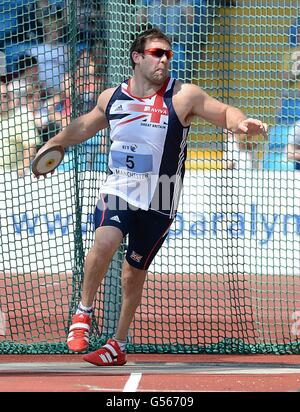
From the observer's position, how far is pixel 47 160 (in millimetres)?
7793

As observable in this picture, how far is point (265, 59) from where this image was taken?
33.3 ft

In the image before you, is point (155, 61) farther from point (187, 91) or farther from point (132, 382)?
point (132, 382)

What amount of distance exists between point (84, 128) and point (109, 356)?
1.70 metres

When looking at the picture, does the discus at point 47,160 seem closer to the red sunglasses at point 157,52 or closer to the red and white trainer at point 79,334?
the red sunglasses at point 157,52

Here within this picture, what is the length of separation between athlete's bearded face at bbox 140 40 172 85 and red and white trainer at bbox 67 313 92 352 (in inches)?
69.4

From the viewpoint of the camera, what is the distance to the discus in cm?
775

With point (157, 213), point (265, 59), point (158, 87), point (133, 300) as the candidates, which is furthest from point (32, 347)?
point (265, 59)

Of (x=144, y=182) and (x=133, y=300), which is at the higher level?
(x=144, y=182)

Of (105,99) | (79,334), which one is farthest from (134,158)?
(79,334)

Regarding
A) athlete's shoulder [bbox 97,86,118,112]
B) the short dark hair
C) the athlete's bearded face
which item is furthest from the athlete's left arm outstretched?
athlete's shoulder [bbox 97,86,118,112]

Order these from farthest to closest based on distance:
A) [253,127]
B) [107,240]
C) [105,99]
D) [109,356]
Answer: [109,356]
[105,99]
[107,240]
[253,127]

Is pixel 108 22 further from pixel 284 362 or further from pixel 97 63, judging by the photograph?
pixel 284 362

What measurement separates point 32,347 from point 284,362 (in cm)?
214

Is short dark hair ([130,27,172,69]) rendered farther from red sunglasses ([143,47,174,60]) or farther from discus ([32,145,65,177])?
discus ([32,145,65,177])
